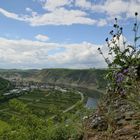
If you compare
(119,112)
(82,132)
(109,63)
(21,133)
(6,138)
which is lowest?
(6,138)

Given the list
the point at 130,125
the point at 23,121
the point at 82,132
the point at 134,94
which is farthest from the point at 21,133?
the point at 134,94

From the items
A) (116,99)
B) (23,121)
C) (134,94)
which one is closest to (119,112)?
(116,99)

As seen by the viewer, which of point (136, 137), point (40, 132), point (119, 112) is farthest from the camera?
point (40, 132)

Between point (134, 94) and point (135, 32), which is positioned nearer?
point (134, 94)

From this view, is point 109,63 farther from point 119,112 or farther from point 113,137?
point 113,137

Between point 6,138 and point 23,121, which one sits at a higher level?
point 23,121

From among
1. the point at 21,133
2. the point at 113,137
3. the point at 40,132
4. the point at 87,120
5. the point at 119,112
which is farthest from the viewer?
the point at 21,133

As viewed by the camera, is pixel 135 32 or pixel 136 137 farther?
pixel 135 32

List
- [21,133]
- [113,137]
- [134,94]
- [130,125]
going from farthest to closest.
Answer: [21,133], [130,125], [113,137], [134,94]

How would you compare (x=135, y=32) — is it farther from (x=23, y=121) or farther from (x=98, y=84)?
(x=23, y=121)
